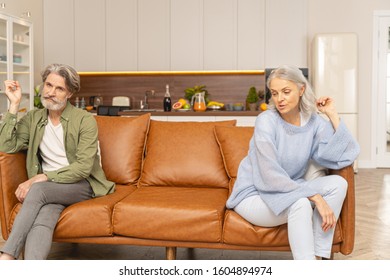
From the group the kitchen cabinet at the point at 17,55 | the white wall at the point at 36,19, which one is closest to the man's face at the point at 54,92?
the kitchen cabinet at the point at 17,55

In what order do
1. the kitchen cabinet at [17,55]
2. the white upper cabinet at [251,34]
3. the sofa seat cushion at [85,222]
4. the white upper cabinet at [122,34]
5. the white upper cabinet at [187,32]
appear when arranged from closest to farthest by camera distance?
the sofa seat cushion at [85,222], the kitchen cabinet at [17,55], the white upper cabinet at [251,34], the white upper cabinet at [187,32], the white upper cabinet at [122,34]

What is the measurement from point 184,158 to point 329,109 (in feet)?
3.19

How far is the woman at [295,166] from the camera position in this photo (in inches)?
88.2

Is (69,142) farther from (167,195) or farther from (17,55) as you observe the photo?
(17,55)

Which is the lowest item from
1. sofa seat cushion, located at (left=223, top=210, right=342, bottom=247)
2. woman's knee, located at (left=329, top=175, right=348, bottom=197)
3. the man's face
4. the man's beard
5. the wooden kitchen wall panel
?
sofa seat cushion, located at (left=223, top=210, right=342, bottom=247)

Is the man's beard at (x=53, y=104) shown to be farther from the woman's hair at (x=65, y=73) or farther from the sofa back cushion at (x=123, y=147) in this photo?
the sofa back cushion at (x=123, y=147)

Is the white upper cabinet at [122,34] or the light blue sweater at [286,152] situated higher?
the white upper cabinet at [122,34]

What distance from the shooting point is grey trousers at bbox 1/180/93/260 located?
2.30 metres

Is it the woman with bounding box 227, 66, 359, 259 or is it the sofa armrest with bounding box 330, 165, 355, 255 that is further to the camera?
the sofa armrest with bounding box 330, 165, 355, 255

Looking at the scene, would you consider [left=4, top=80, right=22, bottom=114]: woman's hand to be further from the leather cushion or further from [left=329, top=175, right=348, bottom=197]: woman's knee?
[left=329, top=175, right=348, bottom=197]: woman's knee

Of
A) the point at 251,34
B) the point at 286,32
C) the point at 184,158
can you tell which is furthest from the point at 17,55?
the point at 184,158

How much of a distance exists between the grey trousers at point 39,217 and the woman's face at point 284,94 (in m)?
1.14

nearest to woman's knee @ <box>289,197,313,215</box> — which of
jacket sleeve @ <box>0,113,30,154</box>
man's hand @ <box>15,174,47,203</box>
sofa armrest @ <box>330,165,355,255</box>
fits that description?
sofa armrest @ <box>330,165,355,255</box>
